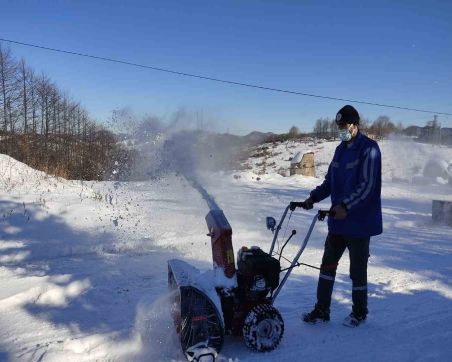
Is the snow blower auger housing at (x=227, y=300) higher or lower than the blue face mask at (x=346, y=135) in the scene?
lower

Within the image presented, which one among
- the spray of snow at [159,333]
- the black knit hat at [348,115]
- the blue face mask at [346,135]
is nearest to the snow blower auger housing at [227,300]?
the spray of snow at [159,333]

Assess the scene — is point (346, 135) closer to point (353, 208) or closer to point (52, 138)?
point (353, 208)

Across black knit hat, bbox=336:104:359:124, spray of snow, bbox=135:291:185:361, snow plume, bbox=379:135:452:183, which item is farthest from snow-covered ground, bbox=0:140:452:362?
snow plume, bbox=379:135:452:183

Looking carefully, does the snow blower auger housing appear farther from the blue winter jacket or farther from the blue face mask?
the blue face mask

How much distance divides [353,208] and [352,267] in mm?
645

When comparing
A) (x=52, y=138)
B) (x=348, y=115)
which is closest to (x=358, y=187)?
(x=348, y=115)

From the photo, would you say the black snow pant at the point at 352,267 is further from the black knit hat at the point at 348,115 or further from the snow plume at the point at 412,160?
the snow plume at the point at 412,160

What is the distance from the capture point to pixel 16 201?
360 inches

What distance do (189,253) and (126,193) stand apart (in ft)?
23.6

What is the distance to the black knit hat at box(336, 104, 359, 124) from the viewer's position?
3.80 meters

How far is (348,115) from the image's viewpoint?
3.82m

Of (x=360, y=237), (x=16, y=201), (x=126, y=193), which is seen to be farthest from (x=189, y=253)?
(x=126, y=193)

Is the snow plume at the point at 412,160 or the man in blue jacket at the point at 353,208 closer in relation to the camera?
the man in blue jacket at the point at 353,208

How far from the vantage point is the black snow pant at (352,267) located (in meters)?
3.83
